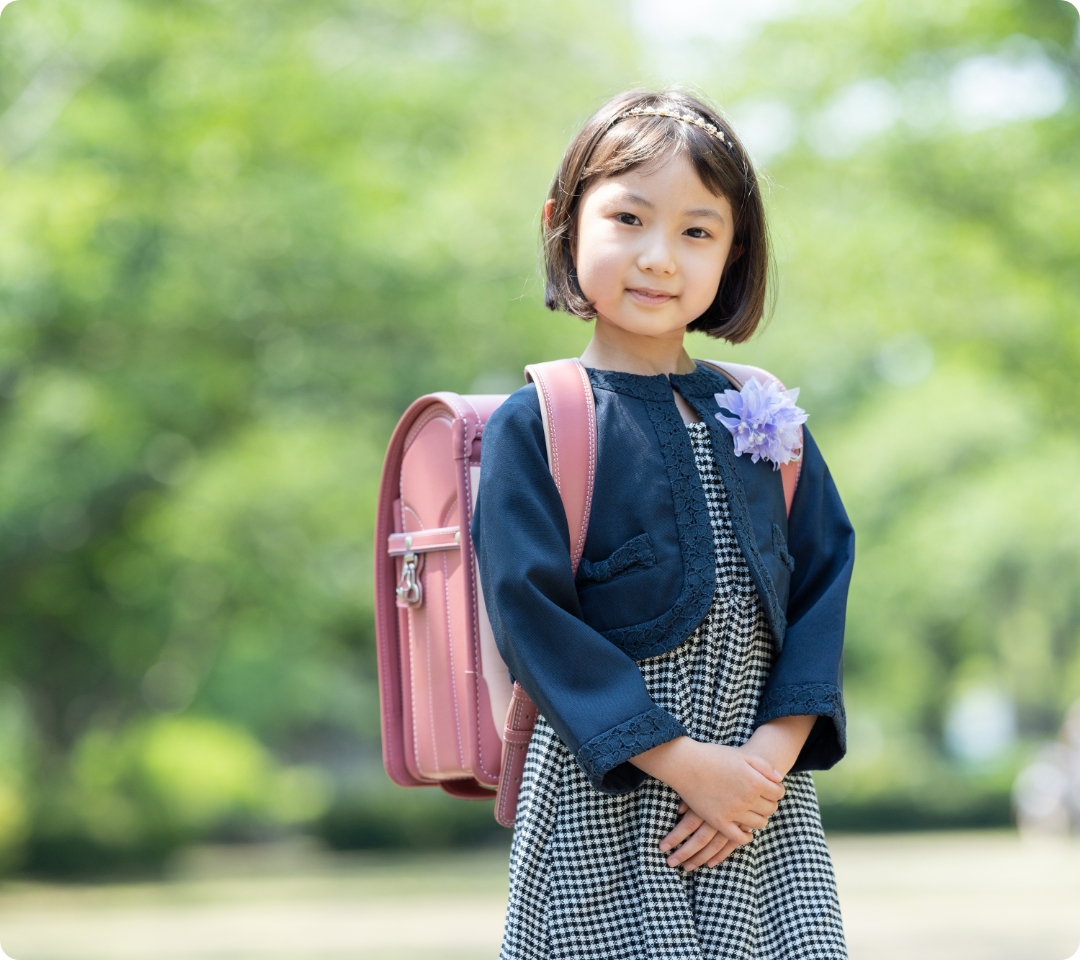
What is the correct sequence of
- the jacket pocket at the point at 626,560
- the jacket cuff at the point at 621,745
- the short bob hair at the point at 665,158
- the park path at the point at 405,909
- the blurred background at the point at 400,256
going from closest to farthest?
the jacket cuff at the point at 621,745 → the jacket pocket at the point at 626,560 → the short bob hair at the point at 665,158 → the park path at the point at 405,909 → the blurred background at the point at 400,256

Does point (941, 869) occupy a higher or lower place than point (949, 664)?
lower

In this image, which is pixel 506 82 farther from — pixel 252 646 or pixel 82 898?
pixel 252 646

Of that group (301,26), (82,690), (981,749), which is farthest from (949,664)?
(301,26)

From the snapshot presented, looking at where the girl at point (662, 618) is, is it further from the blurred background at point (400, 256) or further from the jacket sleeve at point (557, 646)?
the blurred background at point (400, 256)

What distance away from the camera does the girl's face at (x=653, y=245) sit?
84.0 inches

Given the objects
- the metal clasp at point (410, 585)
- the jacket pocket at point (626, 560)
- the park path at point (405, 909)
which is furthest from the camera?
the park path at point (405, 909)

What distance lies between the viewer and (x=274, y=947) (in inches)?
322

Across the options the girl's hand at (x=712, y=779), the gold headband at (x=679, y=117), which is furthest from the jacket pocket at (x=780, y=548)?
the gold headband at (x=679, y=117)

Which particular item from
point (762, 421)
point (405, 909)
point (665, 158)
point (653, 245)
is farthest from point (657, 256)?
point (405, 909)

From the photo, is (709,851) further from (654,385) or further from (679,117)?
(679,117)

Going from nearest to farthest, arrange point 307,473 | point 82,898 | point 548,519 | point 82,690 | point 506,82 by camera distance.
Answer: point 548,519 → point 506,82 → point 307,473 → point 82,898 → point 82,690

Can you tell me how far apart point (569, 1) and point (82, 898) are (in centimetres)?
851

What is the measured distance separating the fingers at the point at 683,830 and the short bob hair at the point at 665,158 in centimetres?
79

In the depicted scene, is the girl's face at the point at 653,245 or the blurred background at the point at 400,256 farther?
the blurred background at the point at 400,256
